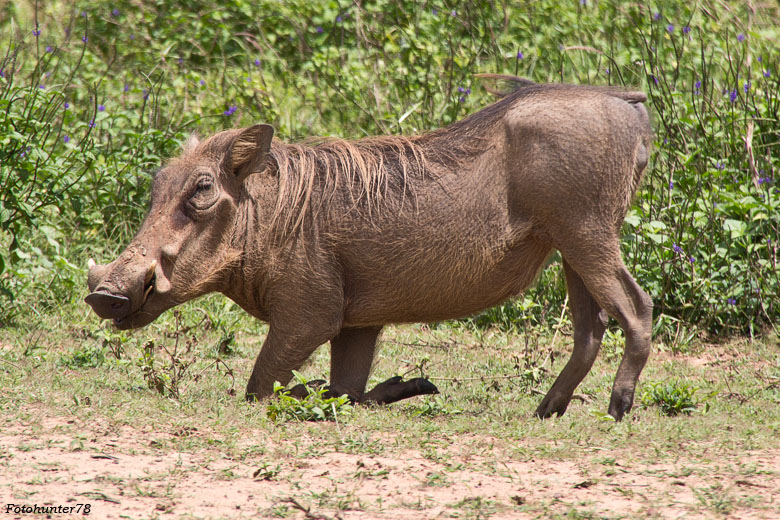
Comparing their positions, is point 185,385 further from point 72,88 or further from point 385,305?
point 72,88

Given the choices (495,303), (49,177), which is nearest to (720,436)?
(495,303)

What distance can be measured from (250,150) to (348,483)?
151 cm

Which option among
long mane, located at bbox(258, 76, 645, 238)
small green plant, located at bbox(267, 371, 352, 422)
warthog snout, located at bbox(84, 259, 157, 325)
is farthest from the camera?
long mane, located at bbox(258, 76, 645, 238)

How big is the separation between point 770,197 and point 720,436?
92.0 inches

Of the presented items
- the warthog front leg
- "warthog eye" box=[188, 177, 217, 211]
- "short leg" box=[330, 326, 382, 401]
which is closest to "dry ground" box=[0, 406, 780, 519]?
the warthog front leg

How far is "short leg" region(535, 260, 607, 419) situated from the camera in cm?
399

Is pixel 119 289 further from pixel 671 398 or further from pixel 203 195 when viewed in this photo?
pixel 671 398

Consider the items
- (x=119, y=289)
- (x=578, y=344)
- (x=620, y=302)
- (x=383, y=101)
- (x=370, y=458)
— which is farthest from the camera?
(x=383, y=101)

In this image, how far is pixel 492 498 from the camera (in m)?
2.82

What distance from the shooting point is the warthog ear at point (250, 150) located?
3.83m

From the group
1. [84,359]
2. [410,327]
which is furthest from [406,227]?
[410,327]

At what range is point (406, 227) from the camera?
3.84 meters

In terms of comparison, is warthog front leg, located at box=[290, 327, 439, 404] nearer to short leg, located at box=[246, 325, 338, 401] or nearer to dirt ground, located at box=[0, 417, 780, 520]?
short leg, located at box=[246, 325, 338, 401]

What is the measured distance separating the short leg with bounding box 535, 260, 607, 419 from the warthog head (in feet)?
4.52
